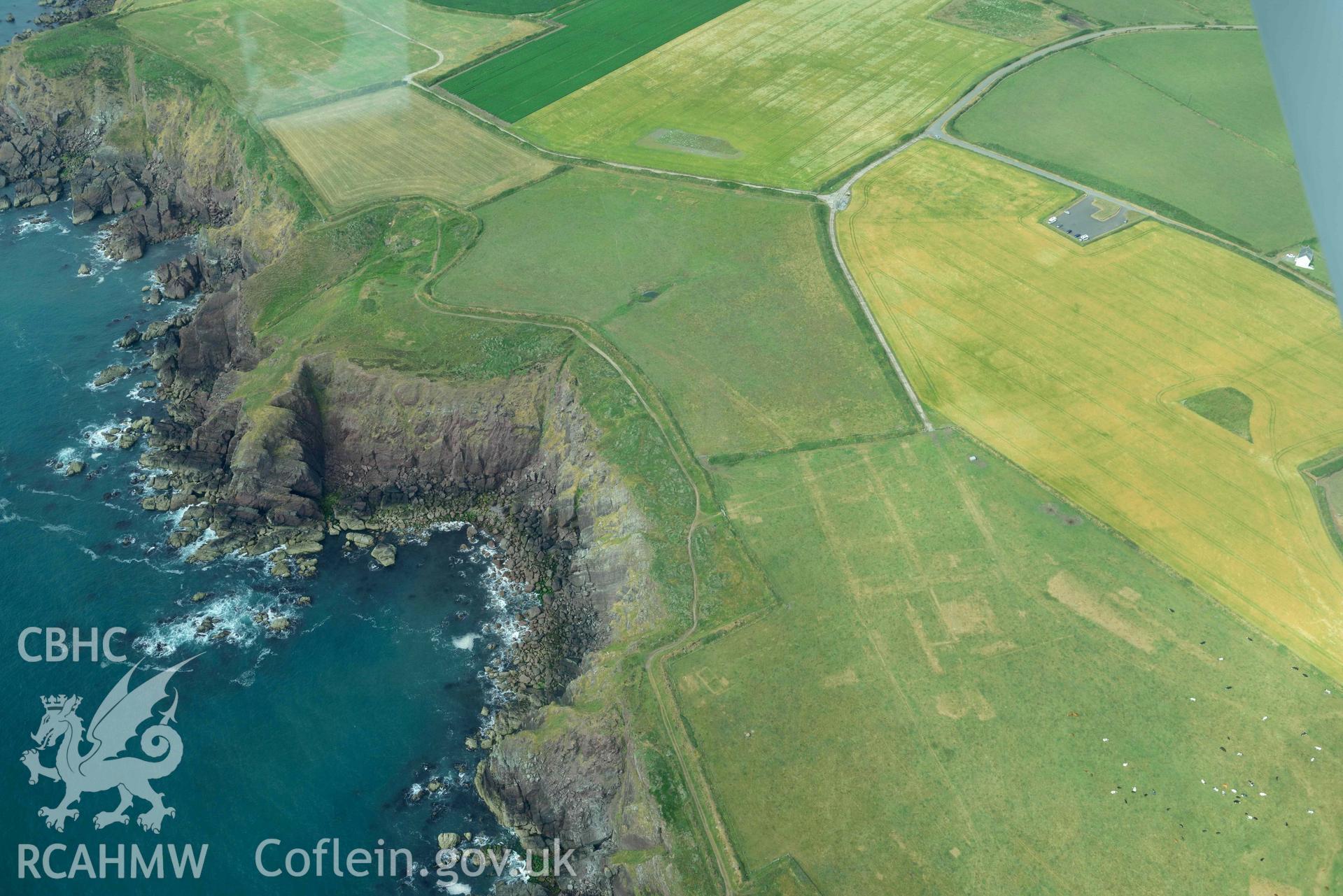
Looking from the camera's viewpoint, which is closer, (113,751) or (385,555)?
(113,751)

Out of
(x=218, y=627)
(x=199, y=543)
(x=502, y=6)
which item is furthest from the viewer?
(x=502, y=6)

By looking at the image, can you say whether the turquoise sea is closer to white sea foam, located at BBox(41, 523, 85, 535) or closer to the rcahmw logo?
white sea foam, located at BBox(41, 523, 85, 535)

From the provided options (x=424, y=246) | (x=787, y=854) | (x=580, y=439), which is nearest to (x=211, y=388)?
(x=424, y=246)

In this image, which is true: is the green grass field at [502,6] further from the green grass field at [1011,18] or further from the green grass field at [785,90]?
the green grass field at [1011,18]

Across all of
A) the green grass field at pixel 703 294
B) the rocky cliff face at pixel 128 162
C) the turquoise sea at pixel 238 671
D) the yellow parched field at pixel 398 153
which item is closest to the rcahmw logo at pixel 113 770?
the turquoise sea at pixel 238 671

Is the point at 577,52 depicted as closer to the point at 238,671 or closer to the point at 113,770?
the point at 238,671

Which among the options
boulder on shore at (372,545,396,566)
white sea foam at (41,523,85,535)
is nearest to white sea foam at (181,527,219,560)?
white sea foam at (41,523,85,535)

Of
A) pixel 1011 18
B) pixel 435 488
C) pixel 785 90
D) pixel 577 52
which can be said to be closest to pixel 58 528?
pixel 435 488
